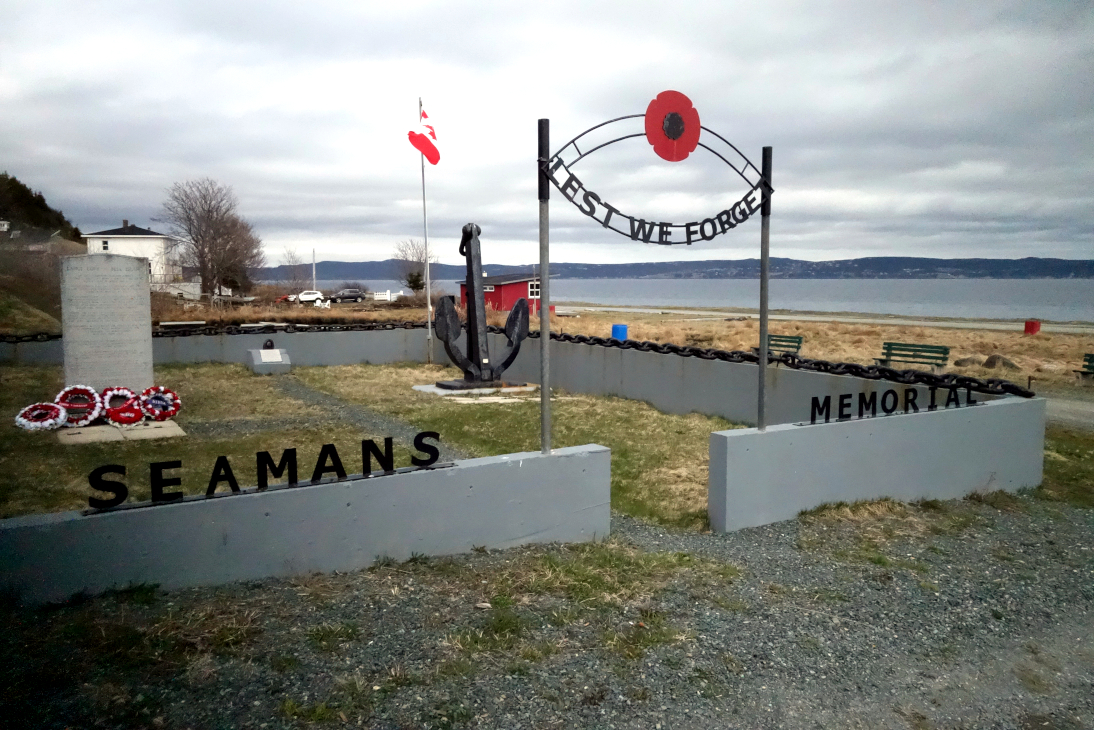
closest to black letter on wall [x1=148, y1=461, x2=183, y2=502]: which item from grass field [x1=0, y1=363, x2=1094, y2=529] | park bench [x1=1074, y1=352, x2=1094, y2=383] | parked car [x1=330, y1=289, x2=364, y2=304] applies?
grass field [x1=0, y1=363, x2=1094, y2=529]

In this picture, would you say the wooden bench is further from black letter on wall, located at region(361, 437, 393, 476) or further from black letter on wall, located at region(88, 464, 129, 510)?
black letter on wall, located at region(88, 464, 129, 510)

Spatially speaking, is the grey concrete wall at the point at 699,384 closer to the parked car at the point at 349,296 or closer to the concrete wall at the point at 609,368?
the concrete wall at the point at 609,368

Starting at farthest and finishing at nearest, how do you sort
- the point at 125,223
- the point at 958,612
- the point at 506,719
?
the point at 125,223 < the point at 958,612 < the point at 506,719

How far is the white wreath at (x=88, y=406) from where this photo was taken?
1095 cm

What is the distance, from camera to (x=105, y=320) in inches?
453

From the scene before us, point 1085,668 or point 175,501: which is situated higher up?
point 175,501

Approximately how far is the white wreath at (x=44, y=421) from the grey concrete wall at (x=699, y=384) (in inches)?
357

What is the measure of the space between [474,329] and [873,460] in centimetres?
1008

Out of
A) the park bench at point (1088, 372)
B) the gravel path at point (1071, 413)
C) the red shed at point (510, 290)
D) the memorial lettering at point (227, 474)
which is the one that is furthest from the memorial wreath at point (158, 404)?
the red shed at point (510, 290)

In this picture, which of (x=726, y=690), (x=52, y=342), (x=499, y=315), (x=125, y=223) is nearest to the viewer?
(x=726, y=690)

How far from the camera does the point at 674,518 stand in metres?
6.79

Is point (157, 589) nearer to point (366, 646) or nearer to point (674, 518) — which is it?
point (366, 646)

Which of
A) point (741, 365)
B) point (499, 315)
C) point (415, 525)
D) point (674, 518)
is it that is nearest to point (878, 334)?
point (499, 315)

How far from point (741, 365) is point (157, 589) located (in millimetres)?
9630
